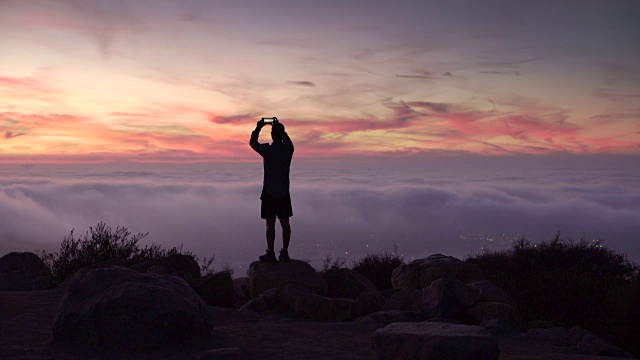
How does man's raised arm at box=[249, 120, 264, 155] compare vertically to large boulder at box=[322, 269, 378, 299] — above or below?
above

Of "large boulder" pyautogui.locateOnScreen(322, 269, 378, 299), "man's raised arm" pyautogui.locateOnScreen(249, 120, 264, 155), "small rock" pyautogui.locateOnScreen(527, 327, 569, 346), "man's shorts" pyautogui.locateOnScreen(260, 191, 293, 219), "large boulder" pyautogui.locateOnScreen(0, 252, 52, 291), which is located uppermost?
"man's raised arm" pyautogui.locateOnScreen(249, 120, 264, 155)

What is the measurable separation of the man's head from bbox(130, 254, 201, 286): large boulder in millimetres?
3061

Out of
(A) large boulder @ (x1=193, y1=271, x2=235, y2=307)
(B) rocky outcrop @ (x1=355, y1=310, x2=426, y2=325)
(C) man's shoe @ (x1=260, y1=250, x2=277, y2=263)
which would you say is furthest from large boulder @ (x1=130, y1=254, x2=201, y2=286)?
(B) rocky outcrop @ (x1=355, y1=310, x2=426, y2=325)

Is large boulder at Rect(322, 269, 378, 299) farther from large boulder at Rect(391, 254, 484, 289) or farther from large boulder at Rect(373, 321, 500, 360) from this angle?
large boulder at Rect(373, 321, 500, 360)

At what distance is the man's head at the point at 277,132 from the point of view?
9.95 meters

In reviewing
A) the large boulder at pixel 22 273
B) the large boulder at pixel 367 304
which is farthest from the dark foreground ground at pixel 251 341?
the large boulder at pixel 22 273

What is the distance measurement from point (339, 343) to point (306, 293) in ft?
7.34

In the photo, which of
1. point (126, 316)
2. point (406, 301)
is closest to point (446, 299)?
point (406, 301)

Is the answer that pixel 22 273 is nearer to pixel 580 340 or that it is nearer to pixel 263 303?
pixel 263 303

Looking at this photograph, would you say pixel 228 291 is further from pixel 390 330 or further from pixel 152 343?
pixel 390 330

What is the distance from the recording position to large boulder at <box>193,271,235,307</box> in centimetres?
988

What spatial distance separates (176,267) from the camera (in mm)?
10570

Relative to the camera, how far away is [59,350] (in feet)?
19.0

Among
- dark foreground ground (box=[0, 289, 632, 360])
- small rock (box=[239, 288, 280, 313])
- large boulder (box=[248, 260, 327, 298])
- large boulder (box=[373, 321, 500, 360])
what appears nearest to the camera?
large boulder (box=[373, 321, 500, 360])
